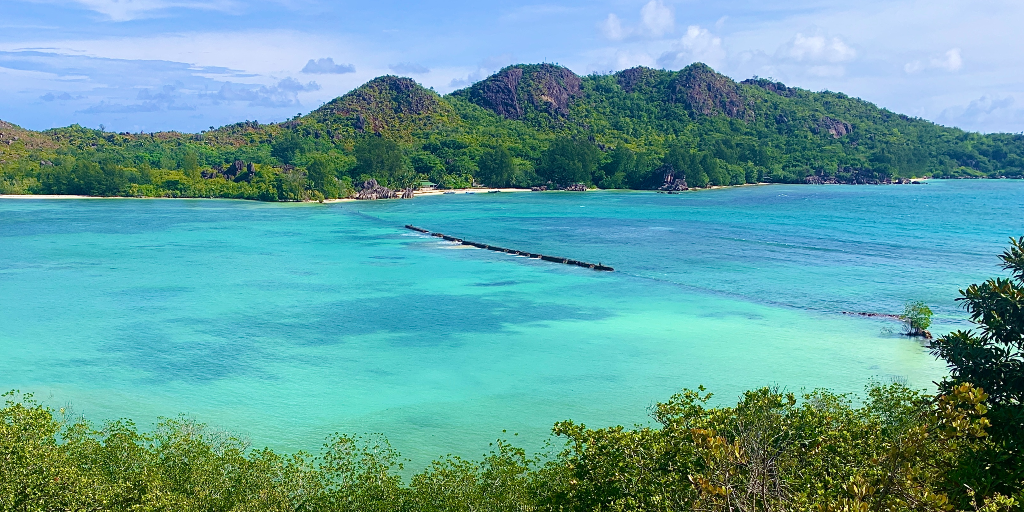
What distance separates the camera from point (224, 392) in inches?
955

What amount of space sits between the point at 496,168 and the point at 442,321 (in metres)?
111

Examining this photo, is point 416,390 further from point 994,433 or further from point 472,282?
point 472,282

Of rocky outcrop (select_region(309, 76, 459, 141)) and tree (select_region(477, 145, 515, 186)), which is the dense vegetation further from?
rocky outcrop (select_region(309, 76, 459, 141))

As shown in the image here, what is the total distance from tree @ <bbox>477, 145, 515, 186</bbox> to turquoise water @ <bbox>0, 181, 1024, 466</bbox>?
229 feet

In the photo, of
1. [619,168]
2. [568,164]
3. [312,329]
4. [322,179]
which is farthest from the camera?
[619,168]

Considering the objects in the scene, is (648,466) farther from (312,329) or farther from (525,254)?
(525,254)

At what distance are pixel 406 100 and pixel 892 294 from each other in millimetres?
164579

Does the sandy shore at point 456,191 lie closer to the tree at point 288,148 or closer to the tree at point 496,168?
the tree at point 496,168

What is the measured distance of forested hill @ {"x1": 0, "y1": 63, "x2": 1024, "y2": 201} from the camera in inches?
4668

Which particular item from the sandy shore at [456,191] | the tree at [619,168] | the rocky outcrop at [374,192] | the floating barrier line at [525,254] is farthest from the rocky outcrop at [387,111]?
the floating barrier line at [525,254]

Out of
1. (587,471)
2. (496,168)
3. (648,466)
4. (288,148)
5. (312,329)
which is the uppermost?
(288,148)

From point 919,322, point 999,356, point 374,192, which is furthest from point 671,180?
point 999,356

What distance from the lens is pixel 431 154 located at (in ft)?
493

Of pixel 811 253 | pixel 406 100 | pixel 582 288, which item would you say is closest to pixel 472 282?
pixel 582 288
